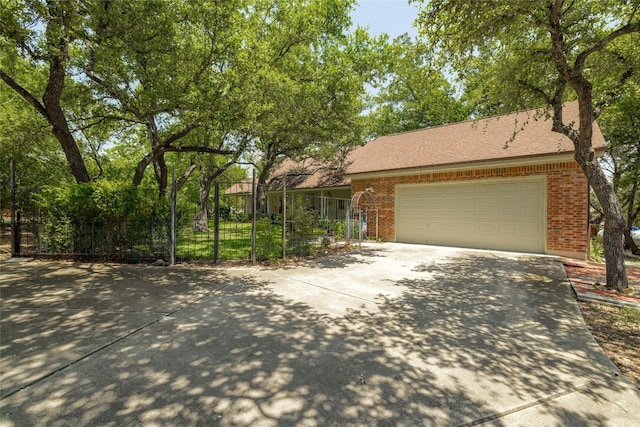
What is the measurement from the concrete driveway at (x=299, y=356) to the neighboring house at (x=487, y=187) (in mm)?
4883

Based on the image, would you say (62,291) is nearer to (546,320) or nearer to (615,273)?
(546,320)

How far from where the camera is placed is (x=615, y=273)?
18.8 feet

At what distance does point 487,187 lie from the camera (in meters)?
11.0

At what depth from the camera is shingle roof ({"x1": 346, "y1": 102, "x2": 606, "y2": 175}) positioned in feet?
32.9

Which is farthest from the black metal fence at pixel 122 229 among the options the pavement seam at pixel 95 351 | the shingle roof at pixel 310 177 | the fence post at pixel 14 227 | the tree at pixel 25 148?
the shingle roof at pixel 310 177

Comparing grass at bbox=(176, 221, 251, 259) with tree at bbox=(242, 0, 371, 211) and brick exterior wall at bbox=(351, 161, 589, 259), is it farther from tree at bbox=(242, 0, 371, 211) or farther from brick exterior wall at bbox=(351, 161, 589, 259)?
brick exterior wall at bbox=(351, 161, 589, 259)

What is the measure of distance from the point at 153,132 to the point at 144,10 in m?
5.90

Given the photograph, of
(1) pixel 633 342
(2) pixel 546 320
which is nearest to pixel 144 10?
(2) pixel 546 320

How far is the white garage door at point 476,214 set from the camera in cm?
1016

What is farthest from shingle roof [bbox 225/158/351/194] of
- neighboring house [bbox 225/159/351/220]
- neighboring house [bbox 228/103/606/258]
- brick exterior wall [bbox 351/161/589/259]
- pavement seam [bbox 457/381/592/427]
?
pavement seam [bbox 457/381/592/427]

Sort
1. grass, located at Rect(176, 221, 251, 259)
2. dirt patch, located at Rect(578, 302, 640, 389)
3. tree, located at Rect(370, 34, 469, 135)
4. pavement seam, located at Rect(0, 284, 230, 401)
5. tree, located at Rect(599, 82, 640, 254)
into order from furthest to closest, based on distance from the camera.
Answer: tree, located at Rect(370, 34, 469, 135) → tree, located at Rect(599, 82, 640, 254) → grass, located at Rect(176, 221, 251, 259) → dirt patch, located at Rect(578, 302, 640, 389) → pavement seam, located at Rect(0, 284, 230, 401)

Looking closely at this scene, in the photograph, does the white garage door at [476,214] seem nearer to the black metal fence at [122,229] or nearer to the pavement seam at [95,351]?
the black metal fence at [122,229]

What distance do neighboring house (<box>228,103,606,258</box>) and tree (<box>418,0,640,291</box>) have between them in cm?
147

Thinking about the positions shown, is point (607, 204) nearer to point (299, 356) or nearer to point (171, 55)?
point (299, 356)
